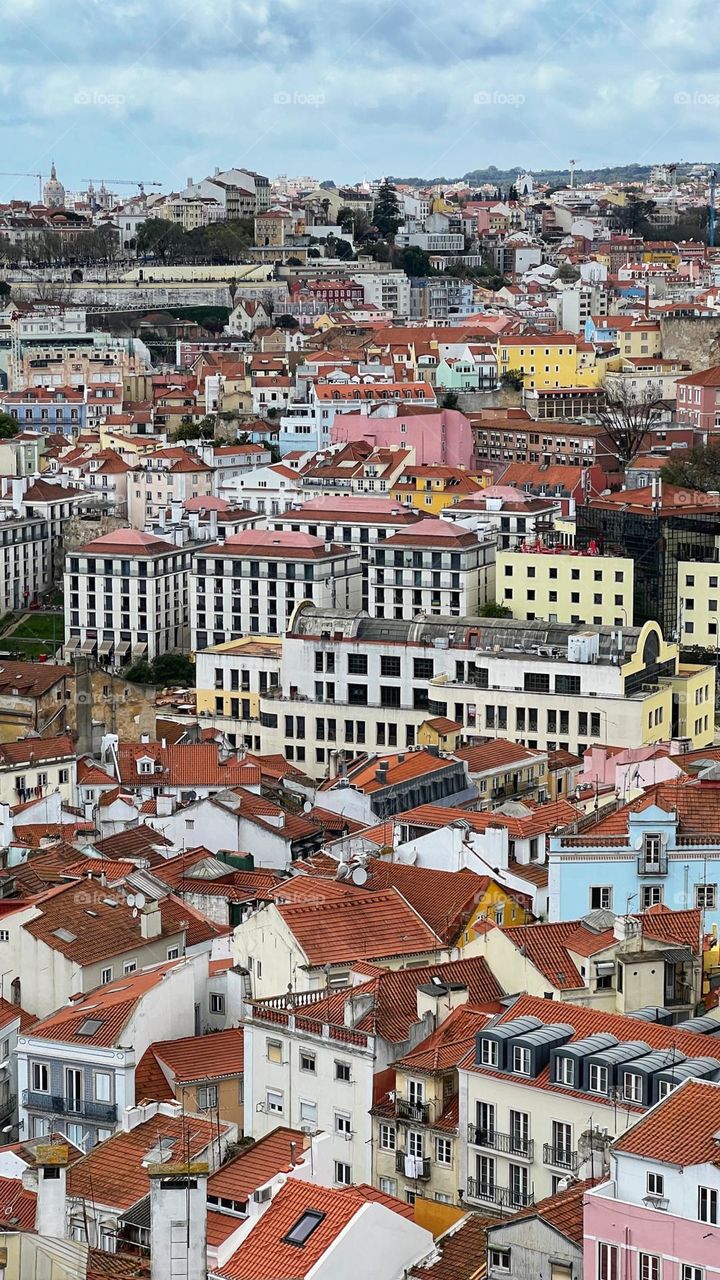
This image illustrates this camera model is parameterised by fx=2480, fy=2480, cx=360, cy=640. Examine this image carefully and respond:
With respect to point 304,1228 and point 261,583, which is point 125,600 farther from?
point 304,1228

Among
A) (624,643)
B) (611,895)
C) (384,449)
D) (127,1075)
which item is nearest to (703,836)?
(611,895)

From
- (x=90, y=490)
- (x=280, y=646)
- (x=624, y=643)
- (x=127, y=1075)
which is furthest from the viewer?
(x=90, y=490)

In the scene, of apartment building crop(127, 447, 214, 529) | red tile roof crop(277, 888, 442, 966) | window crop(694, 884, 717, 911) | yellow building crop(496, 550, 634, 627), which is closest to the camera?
red tile roof crop(277, 888, 442, 966)

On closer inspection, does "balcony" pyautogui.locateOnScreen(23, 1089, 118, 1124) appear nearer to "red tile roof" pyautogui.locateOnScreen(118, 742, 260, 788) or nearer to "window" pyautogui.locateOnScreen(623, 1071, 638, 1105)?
"window" pyautogui.locateOnScreen(623, 1071, 638, 1105)

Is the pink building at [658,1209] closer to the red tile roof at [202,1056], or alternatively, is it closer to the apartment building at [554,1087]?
the apartment building at [554,1087]

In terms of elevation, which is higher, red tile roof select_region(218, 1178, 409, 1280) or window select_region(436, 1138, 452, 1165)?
red tile roof select_region(218, 1178, 409, 1280)

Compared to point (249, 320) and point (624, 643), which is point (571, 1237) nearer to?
point (624, 643)

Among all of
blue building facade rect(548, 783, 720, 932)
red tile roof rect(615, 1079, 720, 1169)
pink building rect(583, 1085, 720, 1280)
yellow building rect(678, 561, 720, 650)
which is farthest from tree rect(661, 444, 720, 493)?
pink building rect(583, 1085, 720, 1280)
